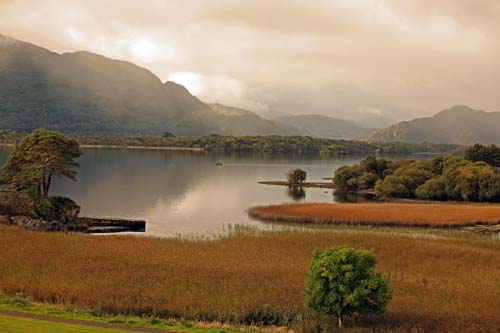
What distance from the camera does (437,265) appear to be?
5191 cm

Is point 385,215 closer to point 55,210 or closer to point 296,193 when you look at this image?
point 55,210

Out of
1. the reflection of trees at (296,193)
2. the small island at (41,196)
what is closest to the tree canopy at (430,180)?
the reflection of trees at (296,193)

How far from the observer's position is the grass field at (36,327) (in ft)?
81.0

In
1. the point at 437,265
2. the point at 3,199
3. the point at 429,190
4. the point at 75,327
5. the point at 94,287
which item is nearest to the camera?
the point at 75,327

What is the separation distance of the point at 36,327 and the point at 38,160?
2281 inches

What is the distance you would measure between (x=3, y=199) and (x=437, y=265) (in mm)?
54025

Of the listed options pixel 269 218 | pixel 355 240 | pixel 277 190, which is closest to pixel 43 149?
pixel 269 218

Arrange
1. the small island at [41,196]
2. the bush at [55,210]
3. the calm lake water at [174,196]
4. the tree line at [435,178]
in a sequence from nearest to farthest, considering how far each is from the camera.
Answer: the small island at [41,196], the bush at [55,210], the calm lake water at [174,196], the tree line at [435,178]

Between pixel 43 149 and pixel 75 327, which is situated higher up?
pixel 43 149

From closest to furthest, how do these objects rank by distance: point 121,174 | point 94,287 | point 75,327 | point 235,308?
point 75,327
point 235,308
point 94,287
point 121,174

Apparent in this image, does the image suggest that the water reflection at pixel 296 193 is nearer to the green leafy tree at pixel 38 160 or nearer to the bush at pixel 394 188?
the bush at pixel 394 188

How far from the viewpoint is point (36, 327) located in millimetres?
25391

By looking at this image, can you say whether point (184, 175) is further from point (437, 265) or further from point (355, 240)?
point (437, 265)

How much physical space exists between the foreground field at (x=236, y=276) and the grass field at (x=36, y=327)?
20.4 ft
